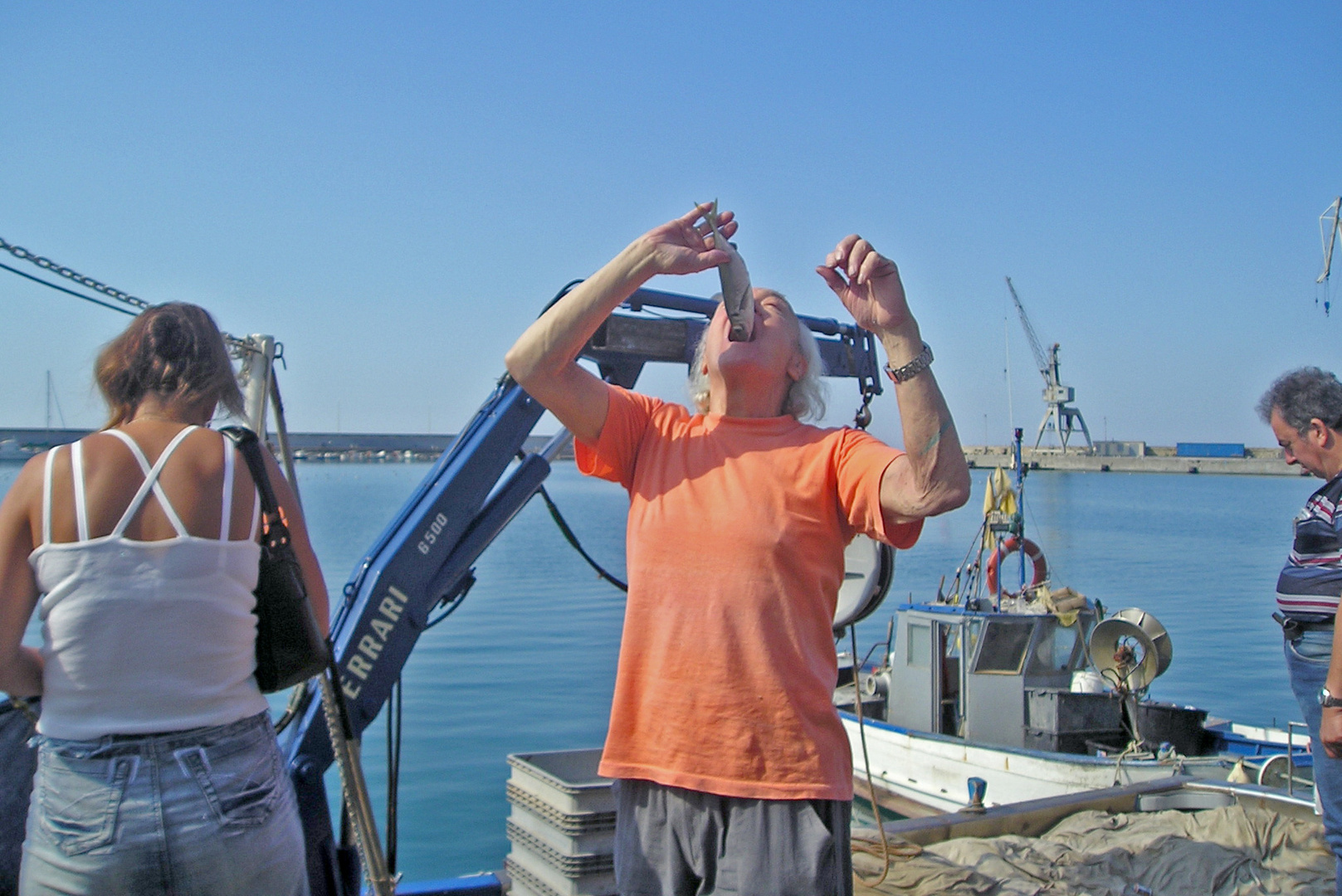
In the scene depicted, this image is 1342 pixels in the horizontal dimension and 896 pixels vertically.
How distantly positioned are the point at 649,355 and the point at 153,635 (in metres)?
2.53

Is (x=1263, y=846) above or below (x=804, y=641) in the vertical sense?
below

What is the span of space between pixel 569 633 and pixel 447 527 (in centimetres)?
1498

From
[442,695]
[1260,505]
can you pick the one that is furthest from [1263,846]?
[1260,505]

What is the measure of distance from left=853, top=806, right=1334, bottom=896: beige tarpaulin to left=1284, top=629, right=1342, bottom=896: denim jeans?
1108mm

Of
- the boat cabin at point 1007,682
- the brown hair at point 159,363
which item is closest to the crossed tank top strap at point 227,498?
the brown hair at point 159,363

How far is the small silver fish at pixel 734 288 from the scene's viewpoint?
2.02 m

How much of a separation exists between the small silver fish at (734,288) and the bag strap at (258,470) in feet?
3.01

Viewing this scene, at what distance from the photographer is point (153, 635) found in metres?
1.75

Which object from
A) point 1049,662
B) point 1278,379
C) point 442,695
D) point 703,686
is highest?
point 1278,379

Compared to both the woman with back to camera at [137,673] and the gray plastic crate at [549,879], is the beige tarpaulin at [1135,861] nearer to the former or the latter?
the gray plastic crate at [549,879]

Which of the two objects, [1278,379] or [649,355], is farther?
[649,355]

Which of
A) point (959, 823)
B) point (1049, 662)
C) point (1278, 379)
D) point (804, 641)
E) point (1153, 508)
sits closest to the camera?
point (804, 641)

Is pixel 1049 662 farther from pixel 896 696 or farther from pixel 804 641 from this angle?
pixel 804 641

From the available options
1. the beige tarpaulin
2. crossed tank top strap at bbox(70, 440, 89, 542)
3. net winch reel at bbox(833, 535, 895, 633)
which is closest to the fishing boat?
the beige tarpaulin
